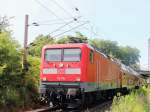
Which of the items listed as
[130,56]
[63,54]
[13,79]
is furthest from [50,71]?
[130,56]

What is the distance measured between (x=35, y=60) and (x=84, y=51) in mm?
4776

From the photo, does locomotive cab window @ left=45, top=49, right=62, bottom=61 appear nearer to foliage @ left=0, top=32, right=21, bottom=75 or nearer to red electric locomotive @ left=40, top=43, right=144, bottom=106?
red electric locomotive @ left=40, top=43, right=144, bottom=106

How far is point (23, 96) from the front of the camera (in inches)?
768

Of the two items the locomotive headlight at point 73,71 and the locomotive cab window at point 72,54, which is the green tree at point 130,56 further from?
the locomotive headlight at point 73,71

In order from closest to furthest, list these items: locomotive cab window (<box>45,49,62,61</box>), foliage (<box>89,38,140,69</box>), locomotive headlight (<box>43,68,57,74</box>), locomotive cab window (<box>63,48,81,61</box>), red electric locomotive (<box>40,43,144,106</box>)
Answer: red electric locomotive (<box>40,43,144,106</box>), locomotive cab window (<box>63,48,81,61</box>), locomotive headlight (<box>43,68,57,74</box>), locomotive cab window (<box>45,49,62,61</box>), foliage (<box>89,38,140,69</box>)

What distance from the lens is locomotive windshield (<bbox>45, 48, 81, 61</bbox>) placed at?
60.0ft

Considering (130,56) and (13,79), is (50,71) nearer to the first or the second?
(13,79)

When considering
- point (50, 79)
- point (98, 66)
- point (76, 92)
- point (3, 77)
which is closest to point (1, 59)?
point (3, 77)

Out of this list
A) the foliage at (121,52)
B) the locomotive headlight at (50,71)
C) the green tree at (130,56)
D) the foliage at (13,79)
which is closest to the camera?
the foliage at (13,79)

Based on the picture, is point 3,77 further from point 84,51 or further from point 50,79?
point 84,51

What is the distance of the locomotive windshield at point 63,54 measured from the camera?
18.3 meters

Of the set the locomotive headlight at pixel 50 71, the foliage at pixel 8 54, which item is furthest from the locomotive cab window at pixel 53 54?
the foliage at pixel 8 54

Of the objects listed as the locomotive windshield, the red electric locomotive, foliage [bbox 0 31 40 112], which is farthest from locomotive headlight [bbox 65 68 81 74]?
foliage [bbox 0 31 40 112]

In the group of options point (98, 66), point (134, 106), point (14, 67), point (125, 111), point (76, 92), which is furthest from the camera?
point (98, 66)
